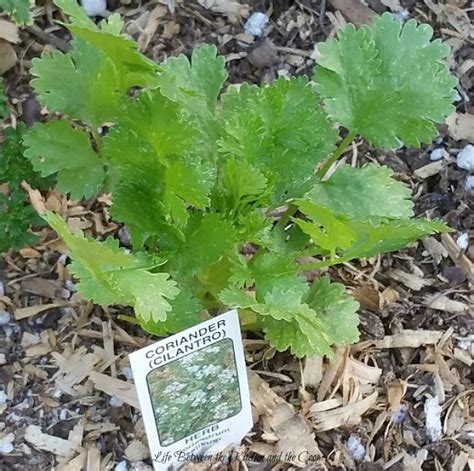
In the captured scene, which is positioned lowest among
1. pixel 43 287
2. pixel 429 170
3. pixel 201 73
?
pixel 43 287

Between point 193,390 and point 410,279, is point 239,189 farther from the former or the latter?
point 410,279

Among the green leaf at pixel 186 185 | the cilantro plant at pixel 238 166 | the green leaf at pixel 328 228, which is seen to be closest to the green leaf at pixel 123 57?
the cilantro plant at pixel 238 166

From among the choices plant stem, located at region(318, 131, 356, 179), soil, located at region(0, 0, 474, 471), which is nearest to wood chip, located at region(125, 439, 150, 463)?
soil, located at region(0, 0, 474, 471)

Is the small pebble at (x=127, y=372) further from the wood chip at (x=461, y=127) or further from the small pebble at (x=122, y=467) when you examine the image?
the wood chip at (x=461, y=127)

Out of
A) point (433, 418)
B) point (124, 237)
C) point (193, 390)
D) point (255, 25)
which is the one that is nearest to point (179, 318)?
point (193, 390)

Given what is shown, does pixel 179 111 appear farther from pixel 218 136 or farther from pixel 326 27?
pixel 326 27
